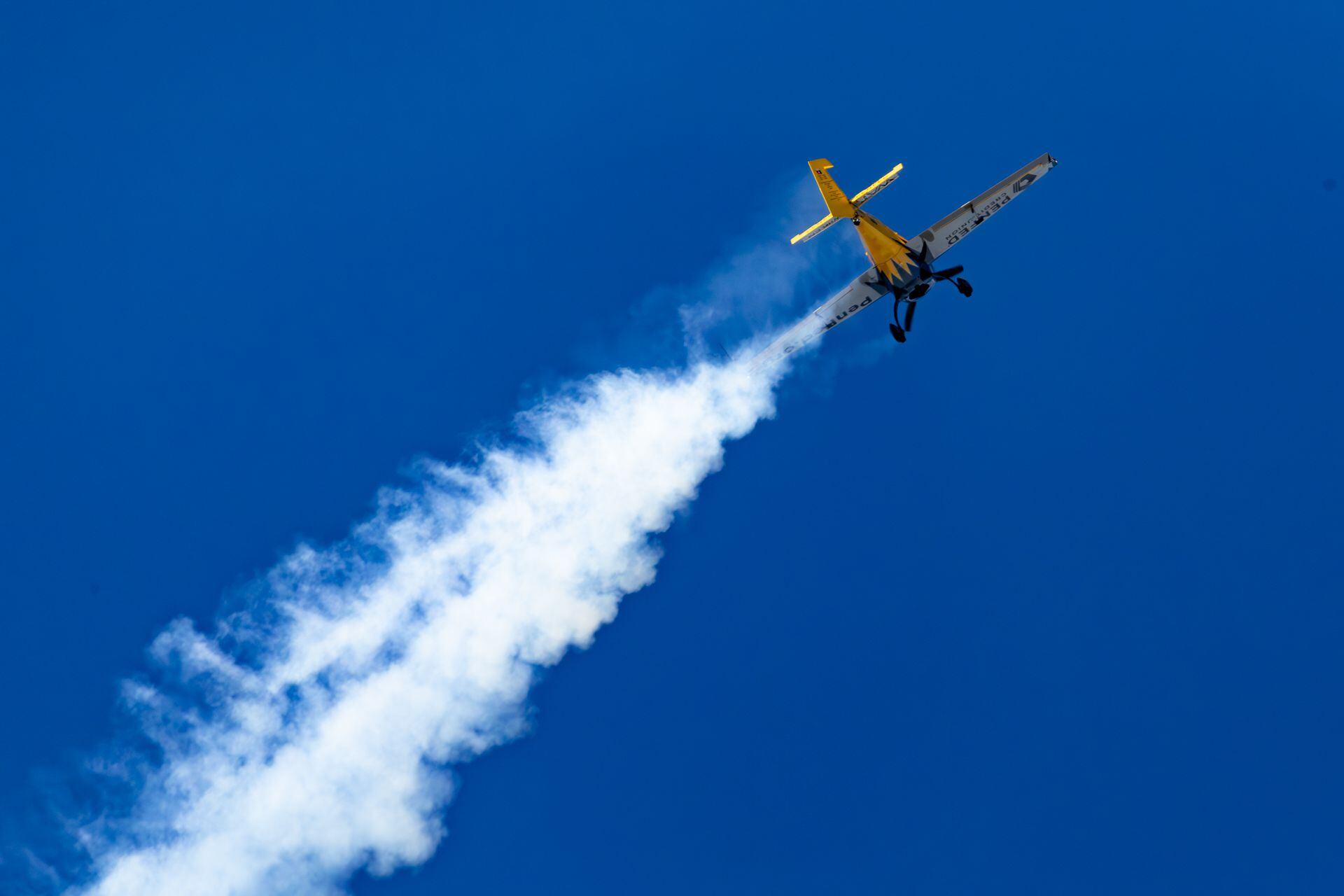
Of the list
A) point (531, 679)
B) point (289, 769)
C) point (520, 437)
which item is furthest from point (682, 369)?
point (289, 769)

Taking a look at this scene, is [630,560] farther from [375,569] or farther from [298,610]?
[298,610]

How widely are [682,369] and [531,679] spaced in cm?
1686

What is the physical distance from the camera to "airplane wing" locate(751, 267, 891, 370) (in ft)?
166

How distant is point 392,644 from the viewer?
51656 mm

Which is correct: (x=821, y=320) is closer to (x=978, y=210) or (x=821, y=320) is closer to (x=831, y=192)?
(x=831, y=192)

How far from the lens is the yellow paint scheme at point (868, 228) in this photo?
47.3 meters

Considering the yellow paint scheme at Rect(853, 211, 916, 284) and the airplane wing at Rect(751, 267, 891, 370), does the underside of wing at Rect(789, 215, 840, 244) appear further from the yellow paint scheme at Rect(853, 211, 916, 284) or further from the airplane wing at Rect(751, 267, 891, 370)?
the airplane wing at Rect(751, 267, 891, 370)

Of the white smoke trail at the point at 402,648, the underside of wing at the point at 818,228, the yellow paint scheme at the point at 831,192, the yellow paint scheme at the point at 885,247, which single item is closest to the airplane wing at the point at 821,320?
the white smoke trail at the point at 402,648

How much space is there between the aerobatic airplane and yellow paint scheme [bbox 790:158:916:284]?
3cm

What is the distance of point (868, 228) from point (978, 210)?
5289 millimetres

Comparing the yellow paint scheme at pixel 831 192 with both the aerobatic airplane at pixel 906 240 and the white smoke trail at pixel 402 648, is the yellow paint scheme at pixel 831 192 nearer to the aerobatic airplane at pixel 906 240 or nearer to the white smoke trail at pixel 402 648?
the aerobatic airplane at pixel 906 240

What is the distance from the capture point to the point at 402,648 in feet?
170

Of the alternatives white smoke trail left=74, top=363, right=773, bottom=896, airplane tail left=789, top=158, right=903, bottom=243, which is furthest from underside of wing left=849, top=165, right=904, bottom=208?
white smoke trail left=74, top=363, right=773, bottom=896

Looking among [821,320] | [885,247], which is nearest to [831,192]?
[885,247]
